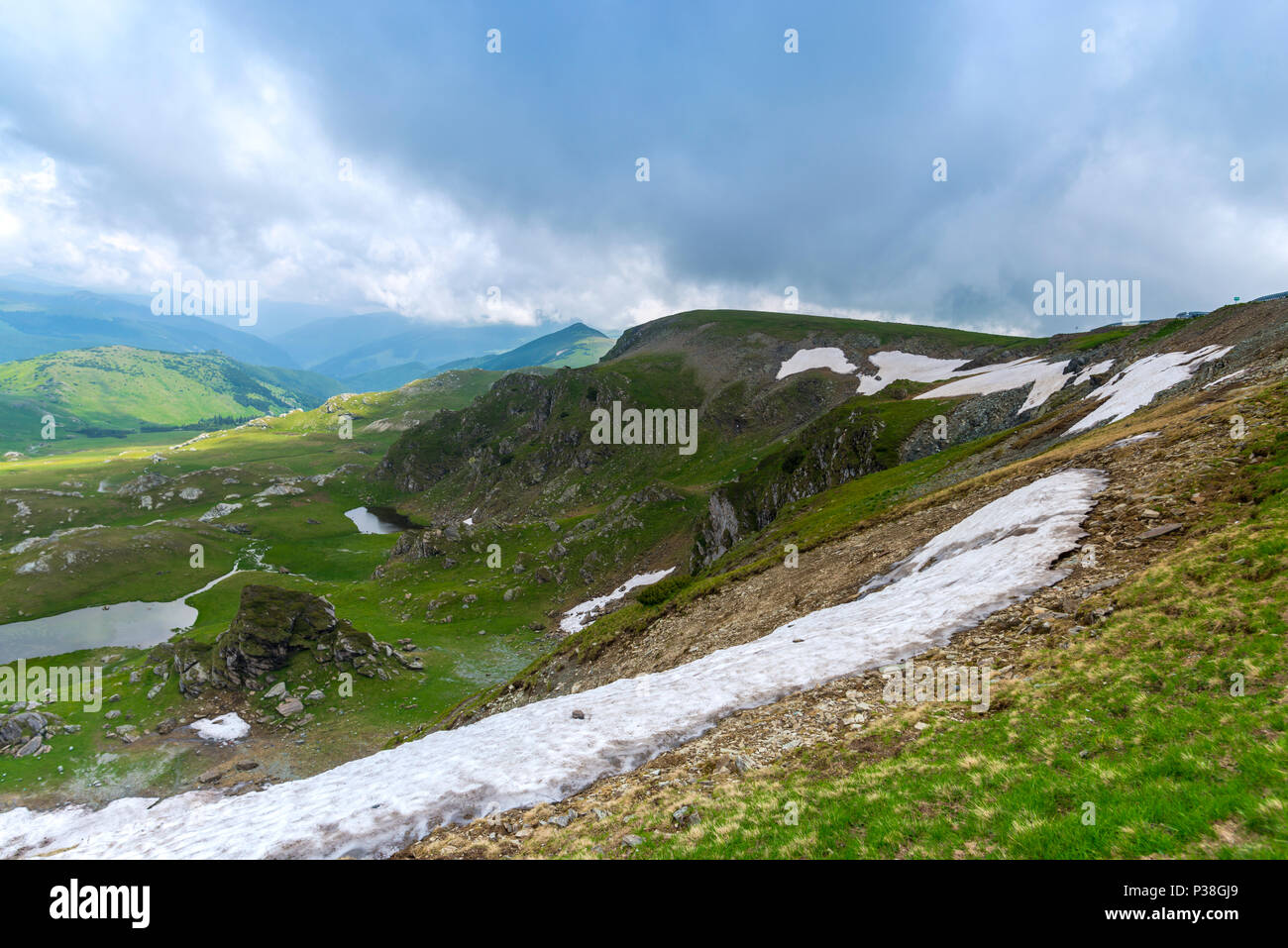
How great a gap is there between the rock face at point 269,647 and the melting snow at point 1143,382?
67841 mm

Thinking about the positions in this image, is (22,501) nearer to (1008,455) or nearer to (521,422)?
(521,422)

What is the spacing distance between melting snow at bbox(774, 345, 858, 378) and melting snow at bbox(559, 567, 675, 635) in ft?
311

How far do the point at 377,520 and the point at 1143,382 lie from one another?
186 metres

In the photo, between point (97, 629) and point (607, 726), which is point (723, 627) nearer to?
point (607, 726)

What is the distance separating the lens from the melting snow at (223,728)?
40.8m

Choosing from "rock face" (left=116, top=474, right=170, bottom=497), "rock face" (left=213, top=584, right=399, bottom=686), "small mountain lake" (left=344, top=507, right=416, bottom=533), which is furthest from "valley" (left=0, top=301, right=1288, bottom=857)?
"rock face" (left=116, top=474, right=170, bottom=497)

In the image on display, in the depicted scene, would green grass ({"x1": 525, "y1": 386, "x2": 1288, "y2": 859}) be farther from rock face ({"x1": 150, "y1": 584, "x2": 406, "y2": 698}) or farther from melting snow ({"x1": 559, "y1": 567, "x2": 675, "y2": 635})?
melting snow ({"x1": 559, "y1": 567, "x2": 675, "y2": 635})

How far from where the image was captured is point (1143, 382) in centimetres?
4431

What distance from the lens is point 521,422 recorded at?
185000 mm

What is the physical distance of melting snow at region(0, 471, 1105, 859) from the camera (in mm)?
14328

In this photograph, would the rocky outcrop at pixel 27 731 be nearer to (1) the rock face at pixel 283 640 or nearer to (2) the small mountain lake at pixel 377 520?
(1) the rock face at pixel 283 640

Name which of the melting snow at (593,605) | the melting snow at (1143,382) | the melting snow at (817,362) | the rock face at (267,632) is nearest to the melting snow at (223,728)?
the rock face at (267,632)

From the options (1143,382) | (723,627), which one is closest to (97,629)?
(723,627)
